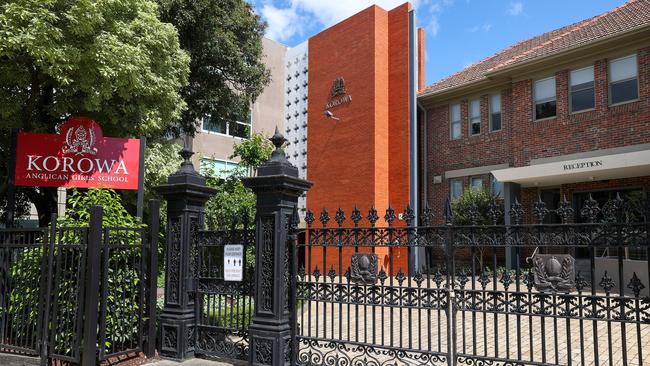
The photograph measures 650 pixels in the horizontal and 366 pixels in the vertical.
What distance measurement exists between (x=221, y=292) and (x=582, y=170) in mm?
11776

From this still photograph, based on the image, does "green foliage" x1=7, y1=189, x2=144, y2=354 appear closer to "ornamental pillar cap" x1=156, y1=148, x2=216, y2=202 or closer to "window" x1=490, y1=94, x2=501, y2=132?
"ornamental pillar cap" x1=156, y1=148, x2=216, y2=202

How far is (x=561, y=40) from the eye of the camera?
17328 millimetres

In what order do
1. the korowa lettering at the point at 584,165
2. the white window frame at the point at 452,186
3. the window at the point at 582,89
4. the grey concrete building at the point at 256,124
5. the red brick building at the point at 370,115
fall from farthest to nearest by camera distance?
the grey concrete building at the point at 256,124 → the white window frame at the point at 452,186 → the red brick building at the point at 370,115 → the window at the point at 582,89 → the korowa lettering at the point at 584,165

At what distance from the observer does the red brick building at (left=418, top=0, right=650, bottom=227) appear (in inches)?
581

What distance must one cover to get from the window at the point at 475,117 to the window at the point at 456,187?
192 centimetres

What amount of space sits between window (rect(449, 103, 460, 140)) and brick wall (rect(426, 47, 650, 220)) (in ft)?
0.62

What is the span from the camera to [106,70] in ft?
27.4

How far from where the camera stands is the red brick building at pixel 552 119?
14.8m

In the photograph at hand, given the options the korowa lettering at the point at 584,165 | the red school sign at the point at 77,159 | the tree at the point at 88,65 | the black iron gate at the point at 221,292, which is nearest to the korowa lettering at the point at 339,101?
the korowa lettering at the point at 584,165

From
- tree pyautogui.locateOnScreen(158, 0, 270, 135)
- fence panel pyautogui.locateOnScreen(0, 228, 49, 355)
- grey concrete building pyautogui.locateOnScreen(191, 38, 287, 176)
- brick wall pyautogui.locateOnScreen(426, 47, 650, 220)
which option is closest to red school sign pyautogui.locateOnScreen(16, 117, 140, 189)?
fence panel pyautogui.locateOnScreen(0, 228, 49, 355)

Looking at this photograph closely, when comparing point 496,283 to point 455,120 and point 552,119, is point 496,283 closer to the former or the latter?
point 552,119

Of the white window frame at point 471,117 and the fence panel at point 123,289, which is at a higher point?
the white window frame at point 471,117

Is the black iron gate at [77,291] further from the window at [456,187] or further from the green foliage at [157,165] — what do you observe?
the window at [456,187]

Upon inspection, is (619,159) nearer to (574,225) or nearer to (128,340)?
A: (574,225)
